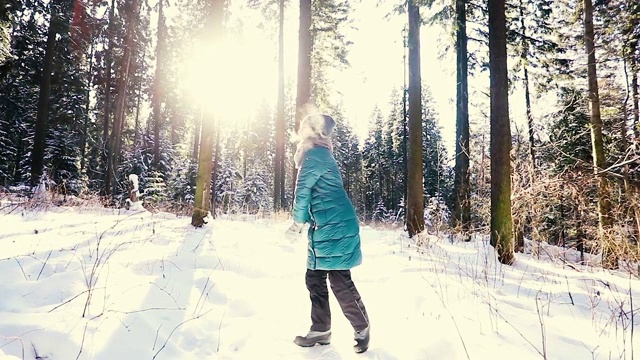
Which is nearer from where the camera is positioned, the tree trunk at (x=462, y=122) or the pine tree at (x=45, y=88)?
the tree trunk at (x=462, y=122)

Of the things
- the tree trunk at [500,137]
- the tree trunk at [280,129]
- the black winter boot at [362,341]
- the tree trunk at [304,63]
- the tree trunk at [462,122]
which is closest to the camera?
the black winter boot at [362,341]

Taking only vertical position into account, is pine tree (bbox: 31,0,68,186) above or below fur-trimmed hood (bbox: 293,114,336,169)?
above

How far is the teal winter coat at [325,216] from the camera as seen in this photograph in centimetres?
288

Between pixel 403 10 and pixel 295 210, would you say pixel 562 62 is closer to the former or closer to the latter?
pixel 403 10

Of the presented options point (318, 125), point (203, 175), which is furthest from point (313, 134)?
point (203, 175)

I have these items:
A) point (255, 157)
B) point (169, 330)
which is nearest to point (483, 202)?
point (169, 330)

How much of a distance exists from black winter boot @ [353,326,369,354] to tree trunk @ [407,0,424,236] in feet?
19.9

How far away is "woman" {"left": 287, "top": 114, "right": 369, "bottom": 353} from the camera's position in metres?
2.87

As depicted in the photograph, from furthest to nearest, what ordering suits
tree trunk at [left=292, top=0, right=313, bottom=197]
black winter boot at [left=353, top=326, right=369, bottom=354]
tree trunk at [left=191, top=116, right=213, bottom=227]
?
tree trunk at [left=292, top=0, right=313, bottom=197]
tree trunk at [left=191, top=116, right=213, bottom=227]
black winter boot at [left=353, top=326, right=369, bottom=354]

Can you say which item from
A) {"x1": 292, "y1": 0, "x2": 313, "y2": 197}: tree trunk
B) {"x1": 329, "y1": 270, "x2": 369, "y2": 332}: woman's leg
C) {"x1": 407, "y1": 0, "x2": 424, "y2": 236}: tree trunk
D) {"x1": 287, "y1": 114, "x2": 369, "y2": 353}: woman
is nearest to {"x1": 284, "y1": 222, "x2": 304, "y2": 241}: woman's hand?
{"x1": 287, "y1": 114, "x2": 369, "y2": 353}: woman

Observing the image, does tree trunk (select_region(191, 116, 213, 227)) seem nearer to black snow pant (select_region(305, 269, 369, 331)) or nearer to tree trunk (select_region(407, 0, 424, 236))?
tree trunk (select_region(407, 0, 424, 236))

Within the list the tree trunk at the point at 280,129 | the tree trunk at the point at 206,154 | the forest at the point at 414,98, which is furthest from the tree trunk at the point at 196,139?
the tree trunk at the point at 206,154

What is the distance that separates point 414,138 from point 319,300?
6674mm

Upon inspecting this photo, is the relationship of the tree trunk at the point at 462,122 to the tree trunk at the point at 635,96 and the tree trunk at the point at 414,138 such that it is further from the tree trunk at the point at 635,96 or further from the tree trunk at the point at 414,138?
the tree trunk at the point at 635,96
